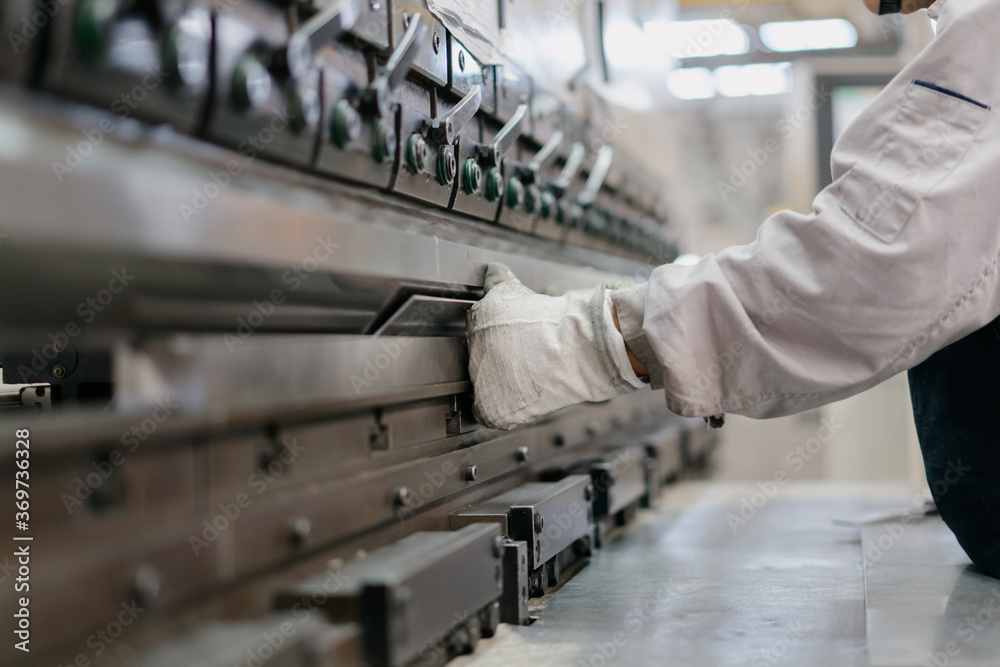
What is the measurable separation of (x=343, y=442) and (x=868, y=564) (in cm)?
82

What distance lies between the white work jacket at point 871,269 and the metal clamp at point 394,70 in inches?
15.8

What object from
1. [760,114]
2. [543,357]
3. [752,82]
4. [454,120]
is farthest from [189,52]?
[760,114]

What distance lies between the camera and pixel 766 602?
116 centimetres

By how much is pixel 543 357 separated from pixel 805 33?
18.7 feet

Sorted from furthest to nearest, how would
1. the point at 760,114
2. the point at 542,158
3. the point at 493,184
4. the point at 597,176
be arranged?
the point at 760,114 < the point at 597,176 < the point at 542,158 < the point at 493,184

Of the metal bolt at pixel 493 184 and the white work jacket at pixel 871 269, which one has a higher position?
the metal bolt at pixel 493 184

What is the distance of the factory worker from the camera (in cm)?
105

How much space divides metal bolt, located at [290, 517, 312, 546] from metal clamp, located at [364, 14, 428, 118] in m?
0.46

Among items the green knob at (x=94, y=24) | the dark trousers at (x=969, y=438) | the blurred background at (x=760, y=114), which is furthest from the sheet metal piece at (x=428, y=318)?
the blurred background at (x=760, y=114)

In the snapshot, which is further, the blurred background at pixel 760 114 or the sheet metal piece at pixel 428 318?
the blurred background at pixel 760 114

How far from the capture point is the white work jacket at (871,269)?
3.44 feet

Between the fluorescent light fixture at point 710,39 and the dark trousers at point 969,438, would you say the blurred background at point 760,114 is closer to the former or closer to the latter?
the fluorescent light fixture at point 710,39

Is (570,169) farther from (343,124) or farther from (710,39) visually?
(710,39)

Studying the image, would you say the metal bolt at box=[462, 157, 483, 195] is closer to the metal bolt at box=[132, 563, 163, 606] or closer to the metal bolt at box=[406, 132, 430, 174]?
the metal bolt at box=[406, 132, 430, 174]
